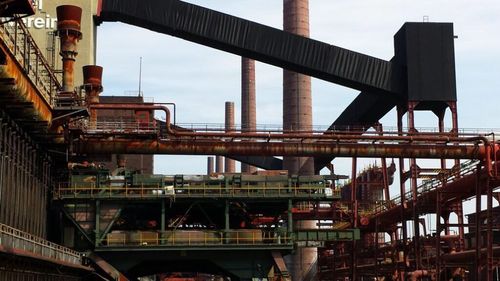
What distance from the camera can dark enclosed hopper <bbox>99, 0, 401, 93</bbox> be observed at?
6091 centimetres

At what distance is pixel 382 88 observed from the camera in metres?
60.1

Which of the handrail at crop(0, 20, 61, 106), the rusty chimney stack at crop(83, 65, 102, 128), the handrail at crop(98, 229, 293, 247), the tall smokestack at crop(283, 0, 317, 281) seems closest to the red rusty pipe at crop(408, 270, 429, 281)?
the handrail at crop(98, 229, 293, 247)

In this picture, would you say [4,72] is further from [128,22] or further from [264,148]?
[128,22]

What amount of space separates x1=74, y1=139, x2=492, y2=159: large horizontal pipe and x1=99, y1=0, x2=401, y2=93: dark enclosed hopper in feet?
47.3

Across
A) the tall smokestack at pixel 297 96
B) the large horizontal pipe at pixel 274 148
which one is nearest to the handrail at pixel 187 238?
the large horizontal pipe at pixel 274 148

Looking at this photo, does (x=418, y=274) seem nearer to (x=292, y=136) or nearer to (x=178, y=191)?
(x=292, y=136)

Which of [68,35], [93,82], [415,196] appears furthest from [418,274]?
[68,35]

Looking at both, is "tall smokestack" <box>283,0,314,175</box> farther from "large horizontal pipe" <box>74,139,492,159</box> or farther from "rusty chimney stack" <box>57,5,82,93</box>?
"rusty chimney stack" <box>57,5,82,93</box>

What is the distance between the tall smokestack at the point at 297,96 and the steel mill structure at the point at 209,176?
13.1 metres

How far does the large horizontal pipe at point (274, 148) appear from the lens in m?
44.4

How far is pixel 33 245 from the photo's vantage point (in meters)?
30.7

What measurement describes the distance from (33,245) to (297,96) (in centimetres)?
4812

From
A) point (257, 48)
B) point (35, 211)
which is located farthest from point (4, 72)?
point (257, 48)

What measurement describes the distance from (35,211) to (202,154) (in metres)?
11.2
